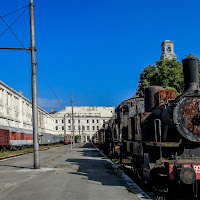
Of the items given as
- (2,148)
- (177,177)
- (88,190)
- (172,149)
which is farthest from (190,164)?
(2,148)

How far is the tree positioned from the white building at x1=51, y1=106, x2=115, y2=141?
65.9 m

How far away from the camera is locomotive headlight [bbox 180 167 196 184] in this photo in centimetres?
649

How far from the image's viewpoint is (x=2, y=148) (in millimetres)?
30922

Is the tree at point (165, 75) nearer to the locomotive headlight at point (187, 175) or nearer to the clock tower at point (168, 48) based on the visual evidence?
the locomotive headlight at point (187, 175)

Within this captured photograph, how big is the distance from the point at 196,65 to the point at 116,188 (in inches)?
168

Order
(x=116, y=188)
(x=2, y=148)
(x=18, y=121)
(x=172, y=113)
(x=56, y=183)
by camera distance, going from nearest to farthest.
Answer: (x=172, y=113), (x=116, y=188), (x=56, y=183), (x=2, y=148), (x=18, y=121)

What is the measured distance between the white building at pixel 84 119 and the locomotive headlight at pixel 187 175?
3680 inches

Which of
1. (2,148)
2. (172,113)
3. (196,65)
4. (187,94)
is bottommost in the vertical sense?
(2,148)

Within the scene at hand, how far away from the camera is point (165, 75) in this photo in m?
33.4

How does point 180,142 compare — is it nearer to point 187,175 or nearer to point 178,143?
point 178,143

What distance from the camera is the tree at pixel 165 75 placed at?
109 ft

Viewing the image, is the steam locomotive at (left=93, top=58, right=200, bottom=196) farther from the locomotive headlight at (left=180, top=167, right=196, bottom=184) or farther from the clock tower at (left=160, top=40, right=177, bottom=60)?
the clock tower at (left=160, top=40, right=177, bottom=60)

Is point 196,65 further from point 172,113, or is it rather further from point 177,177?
point 177,177

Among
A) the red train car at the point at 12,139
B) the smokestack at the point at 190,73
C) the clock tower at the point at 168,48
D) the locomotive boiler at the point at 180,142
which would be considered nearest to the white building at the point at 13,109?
the red train car at the point at 12,139
